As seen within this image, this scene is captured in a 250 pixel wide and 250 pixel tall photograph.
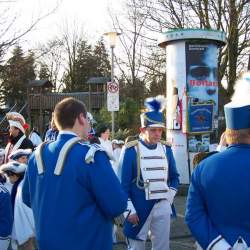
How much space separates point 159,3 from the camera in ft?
75.1

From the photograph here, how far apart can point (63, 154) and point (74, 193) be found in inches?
11.2

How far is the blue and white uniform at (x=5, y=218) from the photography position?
534 cm

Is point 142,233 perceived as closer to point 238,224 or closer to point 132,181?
point 132,181

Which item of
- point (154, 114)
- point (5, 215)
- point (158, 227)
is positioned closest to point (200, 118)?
point (154, 114)

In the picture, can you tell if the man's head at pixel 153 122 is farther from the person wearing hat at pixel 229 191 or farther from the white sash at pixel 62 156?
the person wearing hat at pixel 229 191

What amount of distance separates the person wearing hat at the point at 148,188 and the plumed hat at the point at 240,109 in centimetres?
254

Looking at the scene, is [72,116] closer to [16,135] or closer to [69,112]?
[69,112]

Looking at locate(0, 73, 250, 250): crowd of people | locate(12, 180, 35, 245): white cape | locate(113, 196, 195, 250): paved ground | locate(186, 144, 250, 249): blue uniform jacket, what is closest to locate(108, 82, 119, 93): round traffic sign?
locate(113, 196, 195, 250): paved ground

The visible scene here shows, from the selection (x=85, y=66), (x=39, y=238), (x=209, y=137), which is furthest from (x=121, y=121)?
(x=85, y=66)

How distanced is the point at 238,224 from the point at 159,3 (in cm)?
2071

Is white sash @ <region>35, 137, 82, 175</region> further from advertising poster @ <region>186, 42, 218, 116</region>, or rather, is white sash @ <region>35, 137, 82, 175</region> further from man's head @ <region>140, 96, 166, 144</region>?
advertising poster @ <region>186, 42, 218, 116</region>

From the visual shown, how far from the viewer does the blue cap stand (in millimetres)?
3096

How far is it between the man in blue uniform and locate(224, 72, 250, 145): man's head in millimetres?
900

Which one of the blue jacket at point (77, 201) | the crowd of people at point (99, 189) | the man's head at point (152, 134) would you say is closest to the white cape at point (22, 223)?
the man's head at point (152, 134)
